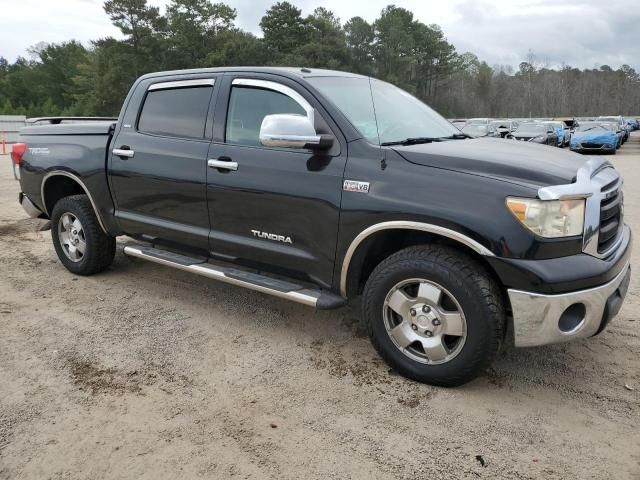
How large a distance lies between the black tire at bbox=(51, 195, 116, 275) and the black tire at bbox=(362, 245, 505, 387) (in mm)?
2887

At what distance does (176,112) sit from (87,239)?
1.59m

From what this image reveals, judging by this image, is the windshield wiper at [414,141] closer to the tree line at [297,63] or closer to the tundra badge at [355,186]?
the tundra badge at [355,186]

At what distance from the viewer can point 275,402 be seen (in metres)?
3.10

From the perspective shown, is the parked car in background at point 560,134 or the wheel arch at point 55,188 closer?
the wheel arch at point 55,188

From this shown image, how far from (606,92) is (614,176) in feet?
349

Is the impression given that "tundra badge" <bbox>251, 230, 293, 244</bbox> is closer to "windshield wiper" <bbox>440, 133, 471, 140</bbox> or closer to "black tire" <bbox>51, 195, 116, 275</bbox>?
"windshield wiper" <bbox>440, 133, 471, 140</bbox>

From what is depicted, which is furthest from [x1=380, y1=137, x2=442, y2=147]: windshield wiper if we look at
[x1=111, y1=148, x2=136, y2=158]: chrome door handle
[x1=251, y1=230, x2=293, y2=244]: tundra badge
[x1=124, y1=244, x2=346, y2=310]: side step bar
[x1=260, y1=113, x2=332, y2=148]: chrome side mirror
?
[x1=111, y1=148, x2=136, y2=158]: chrome door handle

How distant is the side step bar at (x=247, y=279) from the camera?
11.5ft

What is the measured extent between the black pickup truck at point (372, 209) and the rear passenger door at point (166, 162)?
1 cm


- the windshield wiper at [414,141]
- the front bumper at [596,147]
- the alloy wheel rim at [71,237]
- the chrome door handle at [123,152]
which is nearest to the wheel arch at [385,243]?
the windshield wiper at [414,141]

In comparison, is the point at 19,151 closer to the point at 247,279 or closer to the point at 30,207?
the point at 30,207

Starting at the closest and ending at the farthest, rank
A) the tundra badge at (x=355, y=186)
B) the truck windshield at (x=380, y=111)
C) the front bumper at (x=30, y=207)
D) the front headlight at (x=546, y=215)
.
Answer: the front headlight at (x=546, y=215), the tundra badge at (x=355, y=186), the truck windshield at (x=380, y=111), the front bumper at (x=30, y=207)

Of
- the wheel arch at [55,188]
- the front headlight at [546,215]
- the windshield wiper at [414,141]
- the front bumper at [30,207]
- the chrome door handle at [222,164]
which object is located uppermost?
the windshield wiper at [414,141]

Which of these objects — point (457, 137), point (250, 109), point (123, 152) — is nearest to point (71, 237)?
point (123, 152)
